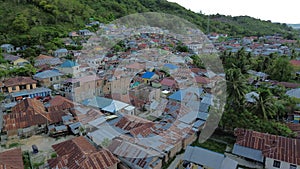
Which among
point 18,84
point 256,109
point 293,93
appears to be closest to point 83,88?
point 18,84

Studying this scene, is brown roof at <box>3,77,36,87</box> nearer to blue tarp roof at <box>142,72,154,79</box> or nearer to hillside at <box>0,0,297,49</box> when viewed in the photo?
blue tarp roof at <box>142,72,154,79</box>

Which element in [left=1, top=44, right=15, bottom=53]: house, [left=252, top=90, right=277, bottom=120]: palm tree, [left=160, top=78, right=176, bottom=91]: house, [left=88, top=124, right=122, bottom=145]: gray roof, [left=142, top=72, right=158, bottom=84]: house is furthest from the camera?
[left=1, top=44, right=15, bottom=53]: house

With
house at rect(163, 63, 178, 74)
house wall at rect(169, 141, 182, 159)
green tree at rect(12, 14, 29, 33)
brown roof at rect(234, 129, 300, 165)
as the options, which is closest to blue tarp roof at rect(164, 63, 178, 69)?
house at rect(163, 63, 178, 74)

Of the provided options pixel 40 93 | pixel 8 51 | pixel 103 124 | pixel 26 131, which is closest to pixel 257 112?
pixel 103 124

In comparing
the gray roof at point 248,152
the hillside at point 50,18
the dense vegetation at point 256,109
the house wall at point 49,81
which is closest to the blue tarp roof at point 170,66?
the dense vegetation at point 256,109

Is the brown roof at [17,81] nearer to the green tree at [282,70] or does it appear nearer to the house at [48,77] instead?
the house at [48,77]

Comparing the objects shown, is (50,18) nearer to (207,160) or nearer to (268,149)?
(207,160)
